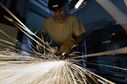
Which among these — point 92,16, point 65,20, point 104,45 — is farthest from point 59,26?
point 92,16

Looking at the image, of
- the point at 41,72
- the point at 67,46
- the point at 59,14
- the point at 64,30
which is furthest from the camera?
the point at 64,30

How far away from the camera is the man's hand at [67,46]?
2064 millimetres

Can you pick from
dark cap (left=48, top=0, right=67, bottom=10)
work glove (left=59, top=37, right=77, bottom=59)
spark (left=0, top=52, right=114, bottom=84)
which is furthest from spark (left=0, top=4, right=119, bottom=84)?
dark cap (left=48, top=0, right=67, bottom=10)

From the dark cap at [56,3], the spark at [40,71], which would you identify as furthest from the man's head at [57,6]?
the spark at [40,71]

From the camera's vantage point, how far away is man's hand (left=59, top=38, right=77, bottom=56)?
2064 millimetres

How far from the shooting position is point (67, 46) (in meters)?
2.13

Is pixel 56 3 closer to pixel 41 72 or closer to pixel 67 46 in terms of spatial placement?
pixel 67 46

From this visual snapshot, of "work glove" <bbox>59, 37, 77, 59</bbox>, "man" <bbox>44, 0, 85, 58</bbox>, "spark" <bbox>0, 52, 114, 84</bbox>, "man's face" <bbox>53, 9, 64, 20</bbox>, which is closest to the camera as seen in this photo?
"spark" <bbox>0, 52, 114, 84</bbox>

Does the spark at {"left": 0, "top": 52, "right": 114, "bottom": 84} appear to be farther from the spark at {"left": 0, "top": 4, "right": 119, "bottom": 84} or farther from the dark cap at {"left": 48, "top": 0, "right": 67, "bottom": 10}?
the dark cap at {"left": 48, "top": 0, "right": 67, "bottom": 10}

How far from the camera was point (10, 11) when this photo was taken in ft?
9.74

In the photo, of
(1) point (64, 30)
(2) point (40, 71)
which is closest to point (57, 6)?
(1) point (64, 30)

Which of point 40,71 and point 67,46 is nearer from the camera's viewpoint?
point 40,71

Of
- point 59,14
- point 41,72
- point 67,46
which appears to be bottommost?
point 41,72

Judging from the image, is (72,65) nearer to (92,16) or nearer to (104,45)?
(104,45)
